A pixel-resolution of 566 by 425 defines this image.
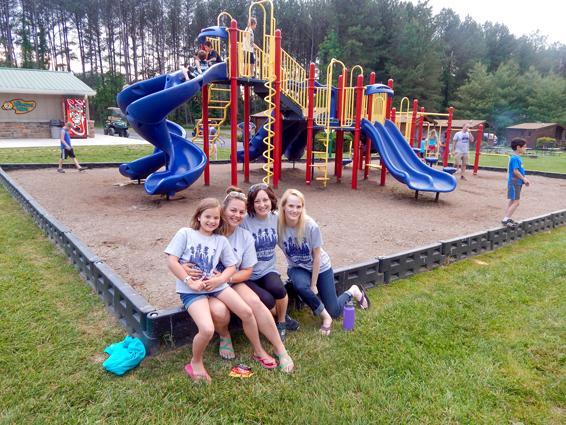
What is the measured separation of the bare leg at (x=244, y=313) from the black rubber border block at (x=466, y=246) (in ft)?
10.5

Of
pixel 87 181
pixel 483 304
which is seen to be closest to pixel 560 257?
pixel 483 304

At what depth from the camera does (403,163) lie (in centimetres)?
1065

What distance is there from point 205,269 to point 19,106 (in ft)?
92.4

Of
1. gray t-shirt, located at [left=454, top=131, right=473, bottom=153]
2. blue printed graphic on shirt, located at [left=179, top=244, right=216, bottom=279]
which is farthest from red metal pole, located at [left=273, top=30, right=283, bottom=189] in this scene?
blue printed graphic on shirt, located at [left=179, top=244, right=216, bottom=279]

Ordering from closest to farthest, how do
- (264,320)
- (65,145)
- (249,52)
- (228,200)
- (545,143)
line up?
(264,320)
(228,200)
(249,52)
(65,145)
(545,143)

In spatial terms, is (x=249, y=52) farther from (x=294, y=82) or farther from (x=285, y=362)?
(x=285, y=362)

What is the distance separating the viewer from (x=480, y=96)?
48562mm

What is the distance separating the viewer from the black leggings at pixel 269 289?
11.5 feet

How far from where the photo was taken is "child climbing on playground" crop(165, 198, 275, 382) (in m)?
3.16

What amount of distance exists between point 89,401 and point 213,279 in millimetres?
1100

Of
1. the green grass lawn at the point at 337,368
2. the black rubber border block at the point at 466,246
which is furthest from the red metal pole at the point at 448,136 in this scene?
the green grass lawn at the point at 337,368

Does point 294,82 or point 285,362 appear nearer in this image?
point 285,362

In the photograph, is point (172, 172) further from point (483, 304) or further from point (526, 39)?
point (526, 39)

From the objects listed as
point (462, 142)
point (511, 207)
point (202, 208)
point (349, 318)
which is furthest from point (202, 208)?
point (462, 142)
